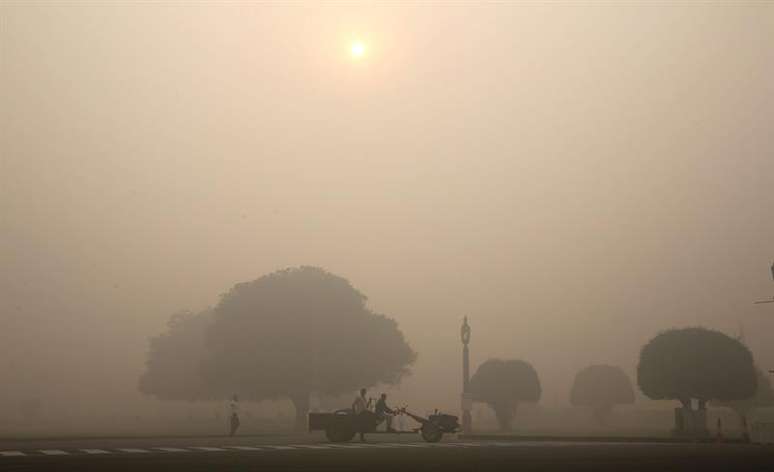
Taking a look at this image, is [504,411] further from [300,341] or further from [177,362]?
[177,362]

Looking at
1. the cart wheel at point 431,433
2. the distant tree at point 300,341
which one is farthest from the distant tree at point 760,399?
the cart wheel at point 431,433

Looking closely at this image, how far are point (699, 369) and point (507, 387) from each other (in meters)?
27.4

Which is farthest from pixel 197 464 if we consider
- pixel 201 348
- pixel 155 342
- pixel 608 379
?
pixel 608 379

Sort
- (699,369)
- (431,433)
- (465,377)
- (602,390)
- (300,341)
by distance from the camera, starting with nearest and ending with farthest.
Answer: (431,433), (465,377), (300,341), (699,369), (602,390)

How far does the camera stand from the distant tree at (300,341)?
71625 millimetres

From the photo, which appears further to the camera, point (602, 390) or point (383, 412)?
point (602, 390)

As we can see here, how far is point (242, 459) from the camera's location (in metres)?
23.9

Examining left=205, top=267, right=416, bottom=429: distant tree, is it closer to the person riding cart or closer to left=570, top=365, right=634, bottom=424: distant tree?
the person riding cart

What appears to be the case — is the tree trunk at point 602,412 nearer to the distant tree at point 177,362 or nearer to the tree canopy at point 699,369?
the tree canopy at point 699,369

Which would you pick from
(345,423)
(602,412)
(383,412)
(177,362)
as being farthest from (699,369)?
(177,362)

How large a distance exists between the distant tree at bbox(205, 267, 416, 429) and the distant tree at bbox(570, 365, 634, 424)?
54907 mm

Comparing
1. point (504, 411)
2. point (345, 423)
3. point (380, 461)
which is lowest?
point (380, 461)

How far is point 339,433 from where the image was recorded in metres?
36.1

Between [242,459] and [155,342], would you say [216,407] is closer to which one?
[155,342]
